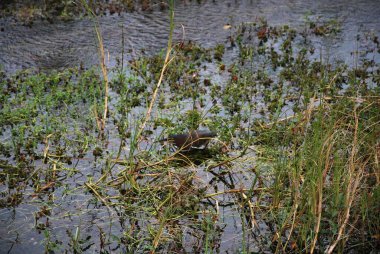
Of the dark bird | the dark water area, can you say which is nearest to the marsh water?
the dark water area

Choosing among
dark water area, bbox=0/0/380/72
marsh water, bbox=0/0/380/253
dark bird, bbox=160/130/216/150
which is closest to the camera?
marsh water, bbox=0/0/380/253

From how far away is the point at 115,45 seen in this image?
8938 mm

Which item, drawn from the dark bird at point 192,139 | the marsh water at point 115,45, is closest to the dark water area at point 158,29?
the marsh water at point 115,45

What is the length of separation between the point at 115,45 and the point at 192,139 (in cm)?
392

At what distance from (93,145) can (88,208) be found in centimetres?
114

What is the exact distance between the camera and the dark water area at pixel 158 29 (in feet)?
27.8

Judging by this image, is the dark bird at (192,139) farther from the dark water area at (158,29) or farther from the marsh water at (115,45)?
the dark water area at (158,29)

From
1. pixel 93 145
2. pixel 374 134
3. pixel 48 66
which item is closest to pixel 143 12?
pixel 48 66

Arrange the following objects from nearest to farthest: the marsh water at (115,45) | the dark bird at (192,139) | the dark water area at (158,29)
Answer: the marsh water at (115,45)
the dark bird at (192,139)
the dark water area at (158,29)

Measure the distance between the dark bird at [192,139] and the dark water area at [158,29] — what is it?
9.73 ft

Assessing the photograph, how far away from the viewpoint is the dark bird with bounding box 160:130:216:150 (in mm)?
5434

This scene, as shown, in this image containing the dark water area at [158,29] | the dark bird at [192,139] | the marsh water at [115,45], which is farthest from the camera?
the dark water area at [158,29]

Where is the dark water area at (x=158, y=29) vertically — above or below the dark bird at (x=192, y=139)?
above

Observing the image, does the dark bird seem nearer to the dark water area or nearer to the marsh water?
the marsh water
